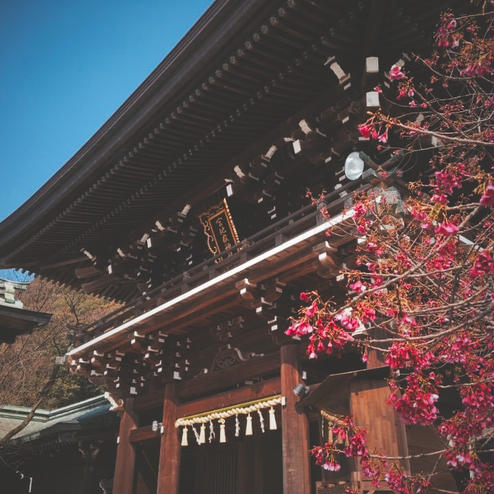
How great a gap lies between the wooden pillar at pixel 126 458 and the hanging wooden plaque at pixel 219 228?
4.04m

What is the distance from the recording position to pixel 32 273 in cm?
1272

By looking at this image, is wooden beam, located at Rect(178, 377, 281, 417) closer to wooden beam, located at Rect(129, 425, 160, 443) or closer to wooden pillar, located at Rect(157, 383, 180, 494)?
wooden pillar, located at Rect(157, 383, 180, 494)

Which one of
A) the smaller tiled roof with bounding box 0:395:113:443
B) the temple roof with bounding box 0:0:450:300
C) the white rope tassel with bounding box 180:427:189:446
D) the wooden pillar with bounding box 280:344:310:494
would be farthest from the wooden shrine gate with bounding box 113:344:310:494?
the smaller tiled roof with bounding box 0:395:113:443

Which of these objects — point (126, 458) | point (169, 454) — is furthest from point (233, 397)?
point (126, 458)

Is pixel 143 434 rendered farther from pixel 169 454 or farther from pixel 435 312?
pixel 435 312

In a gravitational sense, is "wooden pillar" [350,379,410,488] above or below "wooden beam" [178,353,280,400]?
below

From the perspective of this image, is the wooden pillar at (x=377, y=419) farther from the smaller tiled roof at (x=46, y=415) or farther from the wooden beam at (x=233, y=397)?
the smaller tiled roof at (x=46, y=415)

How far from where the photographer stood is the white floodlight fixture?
22.5 feet

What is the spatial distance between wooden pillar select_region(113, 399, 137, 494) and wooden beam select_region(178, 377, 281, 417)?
1.89 meters

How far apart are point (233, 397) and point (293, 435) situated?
154 cm

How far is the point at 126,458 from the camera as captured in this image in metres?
10.3

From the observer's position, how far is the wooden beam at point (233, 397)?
25.5 feet

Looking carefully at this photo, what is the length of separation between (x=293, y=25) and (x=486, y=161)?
389 centimetres

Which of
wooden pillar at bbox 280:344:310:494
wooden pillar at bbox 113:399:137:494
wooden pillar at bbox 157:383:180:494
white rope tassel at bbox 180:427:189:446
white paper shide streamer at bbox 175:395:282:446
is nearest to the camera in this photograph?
wooden pillar at bbox 280:344:310:494
